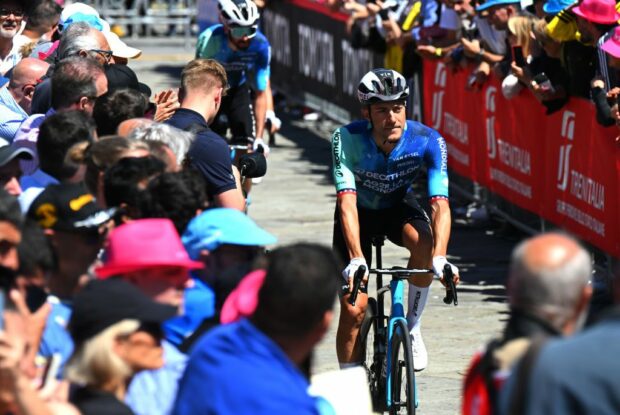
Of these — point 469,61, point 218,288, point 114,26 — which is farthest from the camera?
point 114,26

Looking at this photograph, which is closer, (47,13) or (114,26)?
(47,13)

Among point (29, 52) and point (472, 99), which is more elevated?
point (29, 52)

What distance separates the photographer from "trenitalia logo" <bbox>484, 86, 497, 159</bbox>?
15.1 metres

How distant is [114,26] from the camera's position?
3741cm

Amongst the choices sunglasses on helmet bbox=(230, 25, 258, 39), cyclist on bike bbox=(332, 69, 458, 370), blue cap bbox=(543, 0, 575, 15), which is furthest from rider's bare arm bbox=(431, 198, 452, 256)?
sunglasses on helmet bbox=(230, 25, 258, 39)

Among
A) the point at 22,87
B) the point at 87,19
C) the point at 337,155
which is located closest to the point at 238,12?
the point at 87,19

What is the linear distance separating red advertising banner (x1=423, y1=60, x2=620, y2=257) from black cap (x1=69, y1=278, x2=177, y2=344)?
724 centimetres

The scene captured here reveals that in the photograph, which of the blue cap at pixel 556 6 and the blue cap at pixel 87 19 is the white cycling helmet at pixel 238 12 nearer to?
the blue cap at pixel 87 19

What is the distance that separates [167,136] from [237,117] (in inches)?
303

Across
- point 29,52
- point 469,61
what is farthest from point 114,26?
point 29,52

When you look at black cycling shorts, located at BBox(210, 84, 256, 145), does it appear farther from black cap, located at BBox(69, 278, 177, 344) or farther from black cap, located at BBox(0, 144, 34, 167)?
black cap, located at BBox(69, 278, 177, 344)

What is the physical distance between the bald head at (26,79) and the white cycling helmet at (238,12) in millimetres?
3973

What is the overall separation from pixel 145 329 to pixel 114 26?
3333cm

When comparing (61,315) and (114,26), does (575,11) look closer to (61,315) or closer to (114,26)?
(61,315)
